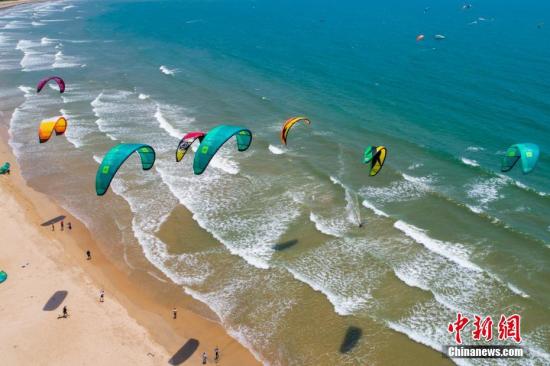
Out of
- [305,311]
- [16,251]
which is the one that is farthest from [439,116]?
[16,251]

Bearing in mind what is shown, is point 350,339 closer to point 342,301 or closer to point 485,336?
point 342,301

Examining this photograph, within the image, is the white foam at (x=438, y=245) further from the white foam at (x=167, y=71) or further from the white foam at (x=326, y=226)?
the white foam at (x=167, y=71)

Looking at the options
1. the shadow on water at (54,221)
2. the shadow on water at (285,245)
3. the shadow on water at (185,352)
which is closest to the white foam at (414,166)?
the shadow on water at (285,245)

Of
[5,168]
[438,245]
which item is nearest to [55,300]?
[5,168]

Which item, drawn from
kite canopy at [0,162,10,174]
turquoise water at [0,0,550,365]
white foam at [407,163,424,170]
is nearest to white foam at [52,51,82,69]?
turquoise water at [0,0,550,365]

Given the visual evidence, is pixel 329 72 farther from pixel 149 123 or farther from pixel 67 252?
pixel 67 252

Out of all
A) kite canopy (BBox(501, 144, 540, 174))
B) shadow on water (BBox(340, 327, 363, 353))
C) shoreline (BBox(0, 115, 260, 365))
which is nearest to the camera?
shadow on water (BBox(340, 327, 363, 353))

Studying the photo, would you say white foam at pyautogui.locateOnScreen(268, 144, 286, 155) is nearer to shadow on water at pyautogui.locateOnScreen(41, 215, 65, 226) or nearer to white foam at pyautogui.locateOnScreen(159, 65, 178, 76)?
shadow on water at pyautogui.locateOnScreen(41, 215, 65, 226)
